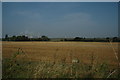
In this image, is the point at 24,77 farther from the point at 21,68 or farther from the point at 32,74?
the point at 21,68

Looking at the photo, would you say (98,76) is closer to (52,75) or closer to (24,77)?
(52,75)

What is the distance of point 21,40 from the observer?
17.3m

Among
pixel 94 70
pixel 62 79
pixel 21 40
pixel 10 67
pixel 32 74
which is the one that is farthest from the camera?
pixel 21 40

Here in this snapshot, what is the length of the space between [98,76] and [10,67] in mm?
2214

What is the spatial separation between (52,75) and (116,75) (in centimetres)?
142

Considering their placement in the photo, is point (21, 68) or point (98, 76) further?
point (21, 68)

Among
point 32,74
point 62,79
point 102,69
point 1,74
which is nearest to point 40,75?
point 32,74

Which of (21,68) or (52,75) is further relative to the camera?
(21,68)

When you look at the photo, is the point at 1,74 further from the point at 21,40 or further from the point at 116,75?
the point at 21,40

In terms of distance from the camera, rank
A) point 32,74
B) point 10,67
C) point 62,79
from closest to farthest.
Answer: point 62,79, point 32,74, point 10,67

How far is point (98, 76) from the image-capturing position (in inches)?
155

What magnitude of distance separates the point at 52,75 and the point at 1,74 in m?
1.17

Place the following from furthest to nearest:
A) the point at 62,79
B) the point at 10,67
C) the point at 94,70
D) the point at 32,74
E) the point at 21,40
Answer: the point at 21,40 → the point at 10,67 → the point at 94,70 → the point at 32,74 → the point at 62,79

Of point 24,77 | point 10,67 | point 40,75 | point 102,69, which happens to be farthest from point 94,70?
point 10,67
